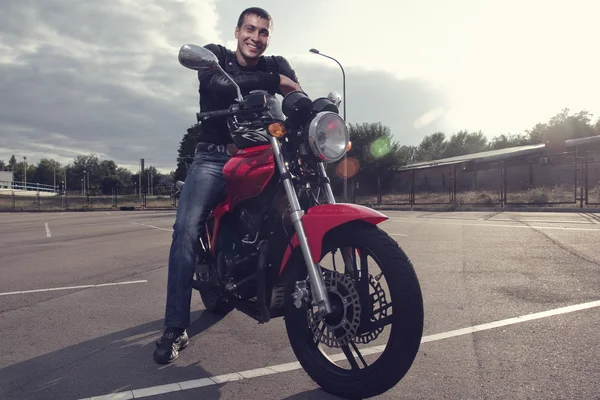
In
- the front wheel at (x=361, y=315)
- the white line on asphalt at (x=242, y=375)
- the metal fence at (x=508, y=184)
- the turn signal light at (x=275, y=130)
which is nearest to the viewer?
the front wheel at (x=361, y=315)

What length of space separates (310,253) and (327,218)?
8.1 inches

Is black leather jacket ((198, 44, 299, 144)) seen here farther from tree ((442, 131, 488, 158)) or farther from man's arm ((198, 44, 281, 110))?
tree ((442, 131, 488, 158))

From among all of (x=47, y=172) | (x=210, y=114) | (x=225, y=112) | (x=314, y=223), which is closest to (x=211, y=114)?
(x=210, y=114)

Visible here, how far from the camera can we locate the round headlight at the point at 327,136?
8.68 ft

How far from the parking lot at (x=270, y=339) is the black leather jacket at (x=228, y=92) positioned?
1.51 metres

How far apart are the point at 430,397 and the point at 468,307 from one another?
1.90 metres

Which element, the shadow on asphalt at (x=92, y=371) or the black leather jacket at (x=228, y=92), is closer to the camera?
the shadow on asphalt at (x=92, y=371)

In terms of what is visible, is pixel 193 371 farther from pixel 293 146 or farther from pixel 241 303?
pixel 293 146

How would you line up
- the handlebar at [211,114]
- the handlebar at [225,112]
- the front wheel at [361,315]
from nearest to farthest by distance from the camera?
the front wheel at [361,315] → the handlebar at [225,112] → the handlebar at [211,114]

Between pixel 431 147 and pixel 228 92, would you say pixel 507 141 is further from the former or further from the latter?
pixel 228 92

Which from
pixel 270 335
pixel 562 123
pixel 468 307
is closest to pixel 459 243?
pixel 468 307

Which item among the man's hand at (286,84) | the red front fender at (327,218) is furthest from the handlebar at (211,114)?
the red front fender at (327,218)

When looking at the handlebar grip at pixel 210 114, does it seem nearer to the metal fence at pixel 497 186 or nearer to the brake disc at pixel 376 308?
the brake disc at pixel 376 308

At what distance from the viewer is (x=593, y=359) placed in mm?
2834
